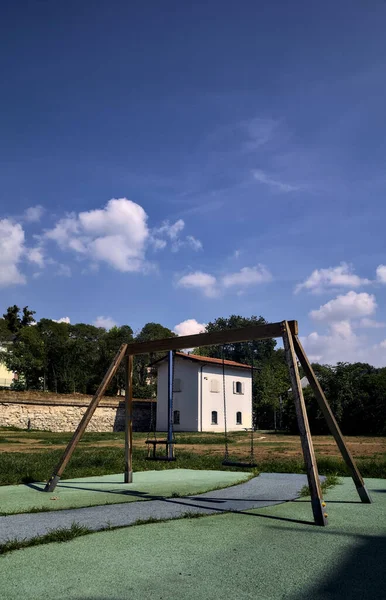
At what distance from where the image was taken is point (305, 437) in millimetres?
5625

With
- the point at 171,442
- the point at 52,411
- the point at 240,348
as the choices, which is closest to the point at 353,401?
the point at 52,411

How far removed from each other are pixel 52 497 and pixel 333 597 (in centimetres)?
485

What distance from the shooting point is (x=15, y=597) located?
2.92 m

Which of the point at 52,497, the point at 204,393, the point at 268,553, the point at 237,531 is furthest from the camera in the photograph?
the point at 204,393

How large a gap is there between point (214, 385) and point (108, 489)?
1168 inches

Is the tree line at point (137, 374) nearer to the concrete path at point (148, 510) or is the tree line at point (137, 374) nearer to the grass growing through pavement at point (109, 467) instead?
the grass growing through pavement at point (109, 467)

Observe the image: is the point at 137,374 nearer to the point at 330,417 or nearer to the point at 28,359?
the point at 28,359

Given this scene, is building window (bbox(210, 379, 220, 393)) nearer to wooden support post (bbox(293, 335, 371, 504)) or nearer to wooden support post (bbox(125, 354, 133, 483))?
wooden support post (bbox(125, 354, 133, 483))

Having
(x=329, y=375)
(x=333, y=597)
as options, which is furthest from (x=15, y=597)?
(x=329, y=375)

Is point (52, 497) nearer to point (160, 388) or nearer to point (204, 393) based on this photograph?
point (204, 393)

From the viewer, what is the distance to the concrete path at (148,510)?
4781 millimetres

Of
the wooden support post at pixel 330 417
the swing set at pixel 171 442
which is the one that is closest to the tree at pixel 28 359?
the swing set at pixel 171 442

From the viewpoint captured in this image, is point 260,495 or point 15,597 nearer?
point 15,597

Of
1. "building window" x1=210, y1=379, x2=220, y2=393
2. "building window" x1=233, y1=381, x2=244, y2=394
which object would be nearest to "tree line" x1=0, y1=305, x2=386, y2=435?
"building window" x1=233, y1=381, x2=244, y2=394
